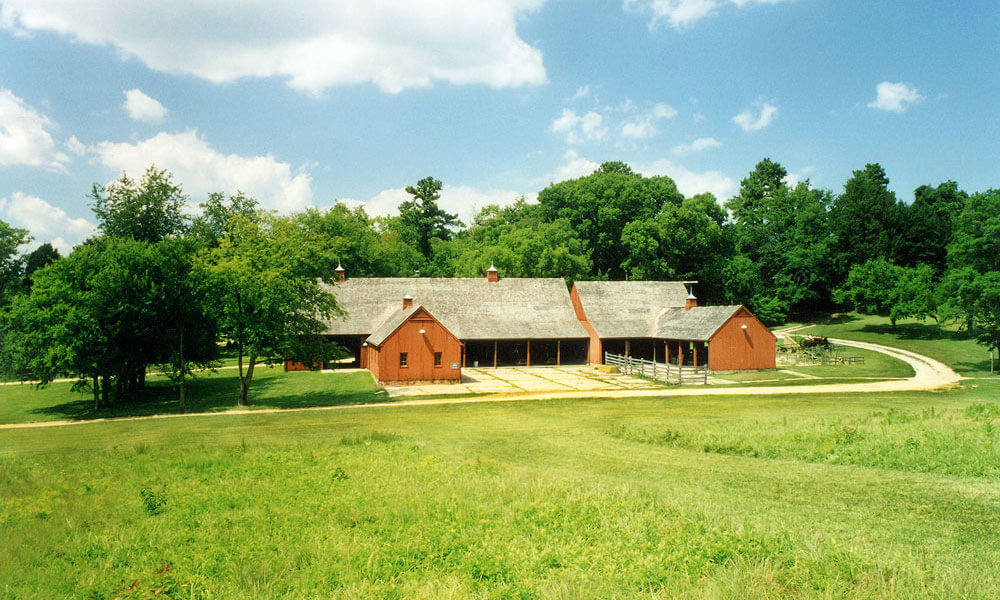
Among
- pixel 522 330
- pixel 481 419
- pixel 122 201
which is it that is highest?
pixel 122 201

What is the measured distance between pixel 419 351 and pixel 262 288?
34.7ft

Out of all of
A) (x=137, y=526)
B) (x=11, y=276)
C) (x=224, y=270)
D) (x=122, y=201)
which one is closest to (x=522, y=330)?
(x=224, y=270)

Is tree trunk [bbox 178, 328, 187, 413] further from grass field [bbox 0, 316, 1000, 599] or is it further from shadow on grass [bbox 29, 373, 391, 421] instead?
grass field [bbox 0, 316, 1000, 599]

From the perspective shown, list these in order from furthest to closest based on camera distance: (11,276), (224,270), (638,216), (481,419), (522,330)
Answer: (638,216)
(11,276)
(522,330)
(224,270)
(481,419)

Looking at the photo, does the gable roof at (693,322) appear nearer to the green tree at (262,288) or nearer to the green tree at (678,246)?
the green tree at (678,246)

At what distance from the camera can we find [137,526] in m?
8.75

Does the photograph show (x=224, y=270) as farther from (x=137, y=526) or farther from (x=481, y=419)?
(x=137, y=526)

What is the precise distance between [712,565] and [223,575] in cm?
592

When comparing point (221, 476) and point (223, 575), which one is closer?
point (223, 575)

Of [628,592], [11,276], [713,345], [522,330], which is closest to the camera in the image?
[628,592]

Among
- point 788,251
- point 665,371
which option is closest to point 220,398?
point 665,371

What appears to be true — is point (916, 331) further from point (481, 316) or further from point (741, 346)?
point (481, 316)

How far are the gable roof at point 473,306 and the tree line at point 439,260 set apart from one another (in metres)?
5.22

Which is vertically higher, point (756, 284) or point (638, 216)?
point (638, 216)
